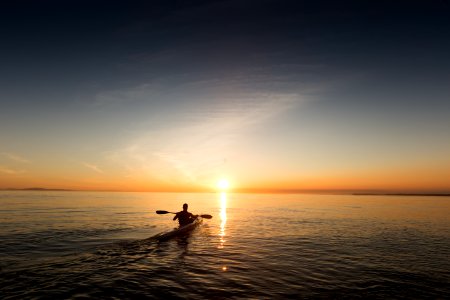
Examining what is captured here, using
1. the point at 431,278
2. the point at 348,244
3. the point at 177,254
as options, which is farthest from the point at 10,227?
the point at 431,278

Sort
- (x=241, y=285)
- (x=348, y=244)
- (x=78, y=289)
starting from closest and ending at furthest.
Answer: (x=78, y=289)
(x=241, y=285)
(x=348, y=244)

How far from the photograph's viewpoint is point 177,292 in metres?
13.2

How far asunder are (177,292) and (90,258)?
8.61 meters

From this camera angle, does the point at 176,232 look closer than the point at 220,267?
No

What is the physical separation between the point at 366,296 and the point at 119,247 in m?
16.8

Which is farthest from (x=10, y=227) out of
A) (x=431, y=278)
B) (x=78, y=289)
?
(x=431, y=278)

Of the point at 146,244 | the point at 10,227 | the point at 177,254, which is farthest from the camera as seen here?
the point at 10,227

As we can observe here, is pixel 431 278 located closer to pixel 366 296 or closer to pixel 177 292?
pixel 366 296

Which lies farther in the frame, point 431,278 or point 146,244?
point 146,244

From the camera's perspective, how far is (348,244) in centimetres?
2667

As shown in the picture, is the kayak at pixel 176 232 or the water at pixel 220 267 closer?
the water at pixel 220 267

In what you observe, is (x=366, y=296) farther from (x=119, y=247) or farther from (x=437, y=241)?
(x=437, y=241)

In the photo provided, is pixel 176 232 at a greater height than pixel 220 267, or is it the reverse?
pixel 176 232

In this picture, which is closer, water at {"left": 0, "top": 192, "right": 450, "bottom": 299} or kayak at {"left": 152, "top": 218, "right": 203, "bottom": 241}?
water at {"left": 0, "top": 192, "right": 450, "bottom": 299}
